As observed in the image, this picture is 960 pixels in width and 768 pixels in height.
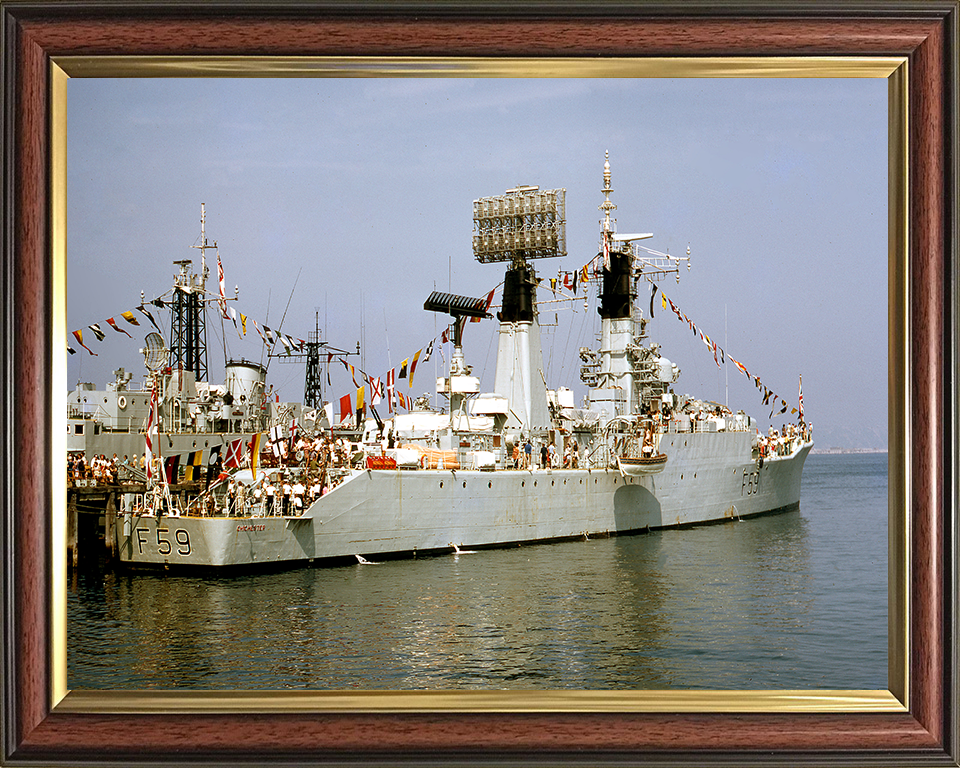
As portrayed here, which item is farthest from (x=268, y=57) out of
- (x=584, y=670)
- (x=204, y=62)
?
(x=584, y=670)

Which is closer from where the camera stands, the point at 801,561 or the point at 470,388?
the point at 801,561

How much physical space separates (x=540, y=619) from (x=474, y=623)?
3.21ft

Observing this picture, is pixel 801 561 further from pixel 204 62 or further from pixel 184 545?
pixel 184 545

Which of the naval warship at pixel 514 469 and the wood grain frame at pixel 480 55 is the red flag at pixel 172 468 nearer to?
the naval warship at pixel 514 469

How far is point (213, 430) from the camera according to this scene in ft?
76.7

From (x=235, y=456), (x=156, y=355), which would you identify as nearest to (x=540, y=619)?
(x=235, y=456)

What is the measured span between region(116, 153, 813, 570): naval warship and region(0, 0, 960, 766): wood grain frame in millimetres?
7973

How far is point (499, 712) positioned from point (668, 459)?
24.1 meters

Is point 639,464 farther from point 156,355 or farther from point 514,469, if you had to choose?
point 156,355

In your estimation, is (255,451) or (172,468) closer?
(255,451)

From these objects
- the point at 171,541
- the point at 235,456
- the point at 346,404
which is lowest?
the point at 171,541

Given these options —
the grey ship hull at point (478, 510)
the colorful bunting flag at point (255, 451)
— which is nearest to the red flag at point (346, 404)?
the colorful bunting flag at point (255, 451)

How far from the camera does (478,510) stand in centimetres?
2406

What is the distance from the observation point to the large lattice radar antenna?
37.3 feet
